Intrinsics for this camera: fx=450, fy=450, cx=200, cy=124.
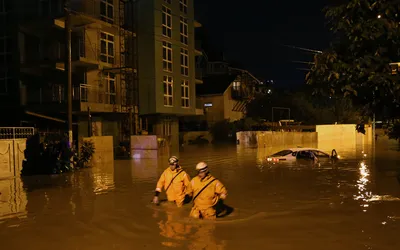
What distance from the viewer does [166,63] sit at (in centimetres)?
3888

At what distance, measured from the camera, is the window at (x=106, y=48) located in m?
33.2

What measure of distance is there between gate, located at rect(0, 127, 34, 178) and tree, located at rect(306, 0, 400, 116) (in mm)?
Answer: 16353

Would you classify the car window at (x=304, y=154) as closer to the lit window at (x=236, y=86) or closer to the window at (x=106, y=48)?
the window at (x=106, y=48)

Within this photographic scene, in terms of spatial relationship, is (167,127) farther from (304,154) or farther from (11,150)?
(11,150)

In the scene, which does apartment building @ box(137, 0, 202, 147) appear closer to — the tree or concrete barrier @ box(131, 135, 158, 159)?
concrete barrier @ box(131, 135, 158, 159)

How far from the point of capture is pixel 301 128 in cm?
5403

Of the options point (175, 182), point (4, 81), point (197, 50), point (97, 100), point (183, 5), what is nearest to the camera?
point (175, 182)

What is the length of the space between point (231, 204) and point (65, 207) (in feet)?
15.6

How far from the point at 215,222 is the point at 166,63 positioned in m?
29.8

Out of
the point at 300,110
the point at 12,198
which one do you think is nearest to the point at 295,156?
the point at 12,198

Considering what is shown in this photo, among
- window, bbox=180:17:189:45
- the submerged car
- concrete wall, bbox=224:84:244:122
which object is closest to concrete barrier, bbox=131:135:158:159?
the submerged car

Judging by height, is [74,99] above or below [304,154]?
above

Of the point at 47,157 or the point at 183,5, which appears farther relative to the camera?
the point at 183,5

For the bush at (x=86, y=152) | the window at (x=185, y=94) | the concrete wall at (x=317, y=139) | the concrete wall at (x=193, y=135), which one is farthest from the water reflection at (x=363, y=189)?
the concrete wall at (x=193, y=135)
